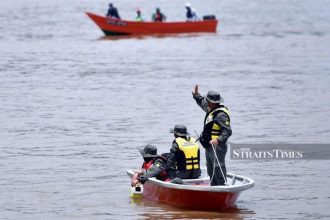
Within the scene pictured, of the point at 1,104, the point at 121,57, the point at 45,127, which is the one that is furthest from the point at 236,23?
the point at 45,127

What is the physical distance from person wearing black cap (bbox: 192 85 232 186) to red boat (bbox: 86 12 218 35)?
38728 millimetres

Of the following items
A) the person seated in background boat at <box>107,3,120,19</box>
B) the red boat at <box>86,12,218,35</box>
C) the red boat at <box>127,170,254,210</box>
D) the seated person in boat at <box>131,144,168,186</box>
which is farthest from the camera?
the person seated in background boat at <box>107,3,120,19</box>

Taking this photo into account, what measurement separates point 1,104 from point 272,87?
33.8 feet

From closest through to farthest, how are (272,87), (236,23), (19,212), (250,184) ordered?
(250,184) < (19,212) < (272,87) < (236,23)

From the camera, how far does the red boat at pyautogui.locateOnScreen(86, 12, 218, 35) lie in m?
53.6

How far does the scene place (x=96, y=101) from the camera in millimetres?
31125

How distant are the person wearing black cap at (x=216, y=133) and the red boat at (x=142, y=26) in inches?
1525


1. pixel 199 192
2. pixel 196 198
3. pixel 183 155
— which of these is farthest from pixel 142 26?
pixel 199 192

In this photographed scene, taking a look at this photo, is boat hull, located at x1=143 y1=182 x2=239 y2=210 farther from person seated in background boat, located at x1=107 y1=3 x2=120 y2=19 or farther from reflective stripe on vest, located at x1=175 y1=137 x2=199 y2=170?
person seated in background boat, located at x1=107 y1=3 x2=120 y2=19

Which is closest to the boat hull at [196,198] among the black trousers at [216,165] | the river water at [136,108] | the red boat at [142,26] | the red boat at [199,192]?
the red boat at [199,192]

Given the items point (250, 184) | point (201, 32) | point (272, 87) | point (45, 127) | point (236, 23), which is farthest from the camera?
point (236, 23)

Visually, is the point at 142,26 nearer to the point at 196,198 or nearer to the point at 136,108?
the point at 136,108

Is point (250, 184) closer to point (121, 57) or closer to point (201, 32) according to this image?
point (121, 57)

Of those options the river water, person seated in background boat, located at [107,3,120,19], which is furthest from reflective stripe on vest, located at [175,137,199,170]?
person seated in background boat, located at [107,3,120,19]
